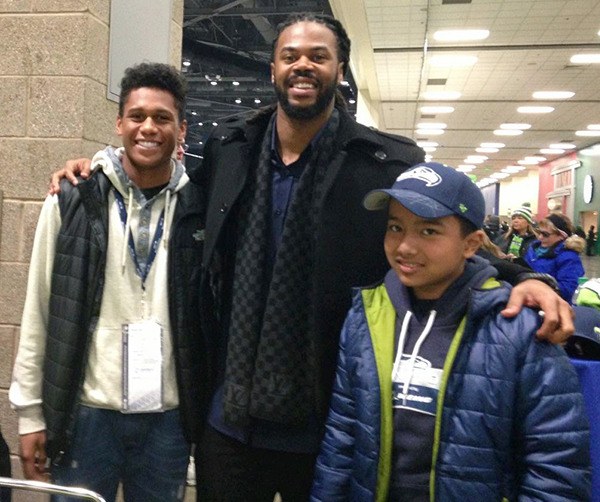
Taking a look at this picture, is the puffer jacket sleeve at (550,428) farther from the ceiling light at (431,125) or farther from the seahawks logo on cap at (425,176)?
the ceiling light at (431,125)

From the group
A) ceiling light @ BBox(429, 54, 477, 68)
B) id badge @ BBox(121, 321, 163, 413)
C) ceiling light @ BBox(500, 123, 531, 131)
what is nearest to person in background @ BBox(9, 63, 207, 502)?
id badge @ BBox(121, 321, 163, 413)

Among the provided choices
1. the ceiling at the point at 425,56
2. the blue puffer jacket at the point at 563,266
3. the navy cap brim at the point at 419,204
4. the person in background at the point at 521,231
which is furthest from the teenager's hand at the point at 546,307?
the ceiling at the point at 425,56

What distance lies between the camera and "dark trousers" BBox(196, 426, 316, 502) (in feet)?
5.33

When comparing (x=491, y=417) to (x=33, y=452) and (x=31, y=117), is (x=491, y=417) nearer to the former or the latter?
(x=33, y=452)

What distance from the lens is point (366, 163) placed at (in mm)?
1671

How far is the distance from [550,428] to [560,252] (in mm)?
5303

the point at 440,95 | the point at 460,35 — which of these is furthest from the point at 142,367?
the point at 440,95

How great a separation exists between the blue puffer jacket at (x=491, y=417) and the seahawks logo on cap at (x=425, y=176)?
294mm

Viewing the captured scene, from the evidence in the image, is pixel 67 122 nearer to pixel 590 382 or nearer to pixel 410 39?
pixel 590 382

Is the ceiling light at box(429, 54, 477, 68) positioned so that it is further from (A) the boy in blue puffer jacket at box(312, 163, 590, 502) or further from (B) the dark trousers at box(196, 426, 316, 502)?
(B) the dark trousers at box(196, 426, 316, 502)

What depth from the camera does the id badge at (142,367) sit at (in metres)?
1.62

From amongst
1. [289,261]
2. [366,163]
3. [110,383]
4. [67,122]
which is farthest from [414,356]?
[67,122]

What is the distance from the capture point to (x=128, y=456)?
170cm

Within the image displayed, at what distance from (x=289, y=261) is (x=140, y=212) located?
1.70 feet
